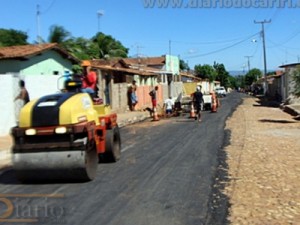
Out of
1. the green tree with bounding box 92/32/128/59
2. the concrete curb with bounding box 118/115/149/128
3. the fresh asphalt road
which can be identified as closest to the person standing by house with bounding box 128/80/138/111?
the concrete curb with bounding box 118/115/149/128

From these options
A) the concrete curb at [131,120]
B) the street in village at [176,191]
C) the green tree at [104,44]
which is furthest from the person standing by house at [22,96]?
the green tree at [104,44]

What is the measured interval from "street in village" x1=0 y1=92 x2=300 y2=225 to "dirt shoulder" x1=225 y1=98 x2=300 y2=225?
0.01m

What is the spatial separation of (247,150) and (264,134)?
461cm

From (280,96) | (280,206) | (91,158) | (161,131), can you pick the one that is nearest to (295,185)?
(280,206)

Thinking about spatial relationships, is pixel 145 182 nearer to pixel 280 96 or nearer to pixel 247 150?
pixel 247 150

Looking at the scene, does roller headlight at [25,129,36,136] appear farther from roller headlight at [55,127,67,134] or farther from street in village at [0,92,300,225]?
street in village at [0,92,300,225]

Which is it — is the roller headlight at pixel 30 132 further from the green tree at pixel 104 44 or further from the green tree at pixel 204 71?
the green tree at pixel 204 71

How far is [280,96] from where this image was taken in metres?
52.9

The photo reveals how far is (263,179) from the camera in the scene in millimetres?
9523

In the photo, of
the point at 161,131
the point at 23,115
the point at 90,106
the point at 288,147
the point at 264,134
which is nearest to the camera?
the point at 23,115

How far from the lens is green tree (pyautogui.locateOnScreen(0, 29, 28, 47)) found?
4500cm

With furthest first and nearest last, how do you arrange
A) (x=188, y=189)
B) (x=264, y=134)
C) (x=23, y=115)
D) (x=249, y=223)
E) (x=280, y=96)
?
(x=280, y=96), (x=264, y=134), (x=23, y=115), (x=188, y=189), (x=249, y=223)

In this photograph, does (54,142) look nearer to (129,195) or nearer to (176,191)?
(129,195)

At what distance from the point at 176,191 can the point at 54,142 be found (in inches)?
97.8
